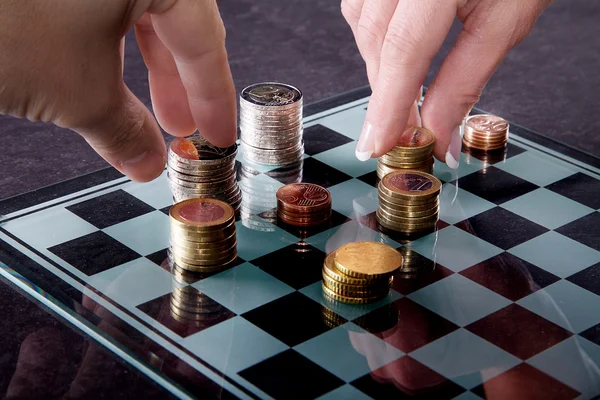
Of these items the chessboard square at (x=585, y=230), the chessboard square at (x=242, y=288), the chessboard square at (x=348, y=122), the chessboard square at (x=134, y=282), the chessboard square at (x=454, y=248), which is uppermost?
the chessboard square at (x=585, y=230)

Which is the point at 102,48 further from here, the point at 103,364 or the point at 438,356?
the point at 438,356

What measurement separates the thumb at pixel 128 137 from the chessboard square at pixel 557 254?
500mm

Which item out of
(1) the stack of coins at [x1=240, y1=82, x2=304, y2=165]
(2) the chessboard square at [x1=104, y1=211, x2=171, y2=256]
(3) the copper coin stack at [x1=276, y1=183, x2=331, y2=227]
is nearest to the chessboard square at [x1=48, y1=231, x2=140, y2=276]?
(2) the chessboard square at [x1=104, y1=211, x2=171, y2=256]

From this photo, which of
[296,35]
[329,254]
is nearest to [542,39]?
[296,35]

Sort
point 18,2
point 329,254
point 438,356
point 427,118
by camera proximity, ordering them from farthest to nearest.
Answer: point 427,118 < point 329,254 < point 438,356 < point 18,2

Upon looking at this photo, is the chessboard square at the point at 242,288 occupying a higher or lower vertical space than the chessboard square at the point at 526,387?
lower

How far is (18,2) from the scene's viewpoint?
1096 mm

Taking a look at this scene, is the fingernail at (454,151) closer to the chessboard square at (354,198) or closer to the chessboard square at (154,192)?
the chessboard square at (354,198)

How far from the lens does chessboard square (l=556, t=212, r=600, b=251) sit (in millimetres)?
1457

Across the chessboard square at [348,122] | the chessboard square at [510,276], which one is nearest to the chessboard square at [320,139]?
the chessboard square at [348,122]

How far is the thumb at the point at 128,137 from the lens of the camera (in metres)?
1.24

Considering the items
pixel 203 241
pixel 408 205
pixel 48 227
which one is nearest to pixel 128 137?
pixel 203 241

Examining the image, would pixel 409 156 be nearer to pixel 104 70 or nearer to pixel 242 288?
pixel 242 288

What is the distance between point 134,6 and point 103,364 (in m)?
0.40
